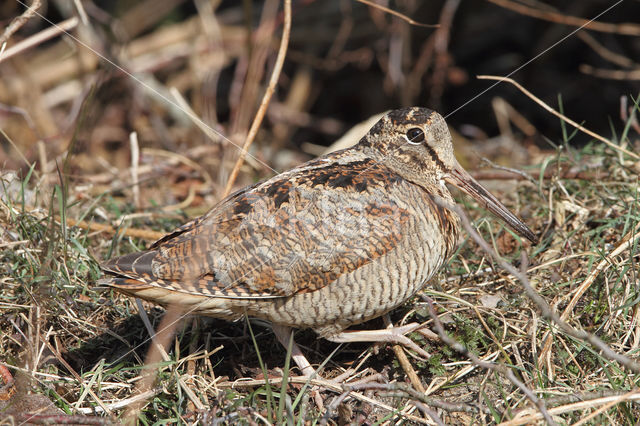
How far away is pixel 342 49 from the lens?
7.32m

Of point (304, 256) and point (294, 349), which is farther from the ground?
point (304, 256)

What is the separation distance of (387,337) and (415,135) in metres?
0.94

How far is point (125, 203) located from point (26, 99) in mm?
2917

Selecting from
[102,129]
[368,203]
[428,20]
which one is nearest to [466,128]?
[428,20]

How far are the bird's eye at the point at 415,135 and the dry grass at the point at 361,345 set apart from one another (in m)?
0.71

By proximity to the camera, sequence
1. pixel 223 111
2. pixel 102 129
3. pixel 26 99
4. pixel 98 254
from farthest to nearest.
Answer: pixel 223 111, pixel 102 129, pixel 26 99, pixel 98 254

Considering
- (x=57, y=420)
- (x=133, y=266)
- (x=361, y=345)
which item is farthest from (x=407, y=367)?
(x=57, y=420)

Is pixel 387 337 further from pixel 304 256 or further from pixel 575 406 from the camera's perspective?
pixel 575 406

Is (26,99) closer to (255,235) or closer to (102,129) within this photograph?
(102,129)

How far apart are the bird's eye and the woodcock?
0.88ft

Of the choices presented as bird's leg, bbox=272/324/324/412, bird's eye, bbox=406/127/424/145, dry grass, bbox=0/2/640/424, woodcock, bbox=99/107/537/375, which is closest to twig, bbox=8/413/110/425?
dry grass, bbox=0/2/640/424

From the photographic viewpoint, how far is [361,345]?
10.9 feet

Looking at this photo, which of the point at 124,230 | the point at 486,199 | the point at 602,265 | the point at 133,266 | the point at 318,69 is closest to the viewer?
the point at 133,266

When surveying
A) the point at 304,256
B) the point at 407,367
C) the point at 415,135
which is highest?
the point at 415,135
